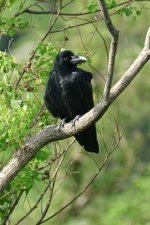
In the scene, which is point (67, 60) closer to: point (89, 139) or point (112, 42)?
point (89, 139)

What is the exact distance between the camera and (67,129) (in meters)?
6.33

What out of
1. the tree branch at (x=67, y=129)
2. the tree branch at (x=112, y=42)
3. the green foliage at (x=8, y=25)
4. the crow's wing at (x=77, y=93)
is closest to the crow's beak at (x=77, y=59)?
the crow's wing at (x=77, y=93)

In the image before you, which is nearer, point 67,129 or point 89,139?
point 67,129

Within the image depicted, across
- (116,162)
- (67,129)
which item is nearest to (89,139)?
(67,129)

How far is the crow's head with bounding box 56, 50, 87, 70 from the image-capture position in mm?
7789

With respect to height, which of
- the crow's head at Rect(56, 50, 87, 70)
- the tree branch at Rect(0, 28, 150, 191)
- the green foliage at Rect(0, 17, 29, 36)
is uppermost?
the green foliage at Rect(0, 17, 29, 36)

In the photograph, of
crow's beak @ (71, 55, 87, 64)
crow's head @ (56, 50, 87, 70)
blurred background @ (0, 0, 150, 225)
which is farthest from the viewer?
blurred background @ (0, 0, 150, 225)

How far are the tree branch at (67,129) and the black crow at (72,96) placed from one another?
1.21m

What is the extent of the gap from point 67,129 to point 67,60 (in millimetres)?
1688

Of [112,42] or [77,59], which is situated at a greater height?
[112,42]

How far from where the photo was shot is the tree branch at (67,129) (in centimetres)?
597

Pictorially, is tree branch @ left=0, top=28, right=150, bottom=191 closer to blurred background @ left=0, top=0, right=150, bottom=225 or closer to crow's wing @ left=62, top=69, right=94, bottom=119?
crow's wing @ left=62, top=69, right=94, bottom=119

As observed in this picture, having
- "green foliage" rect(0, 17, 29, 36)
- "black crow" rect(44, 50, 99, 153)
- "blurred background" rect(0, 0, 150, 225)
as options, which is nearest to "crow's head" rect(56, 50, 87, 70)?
"black crow" rect(44, 50, 99, 153)

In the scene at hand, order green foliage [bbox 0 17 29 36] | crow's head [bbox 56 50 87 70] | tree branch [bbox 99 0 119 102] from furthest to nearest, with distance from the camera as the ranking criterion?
1. crow's head [bbox 56 50 87 70]
2. green foliage [bbox 0 17 29 36]
3. tree branch [bbox 99 0 119 102]
